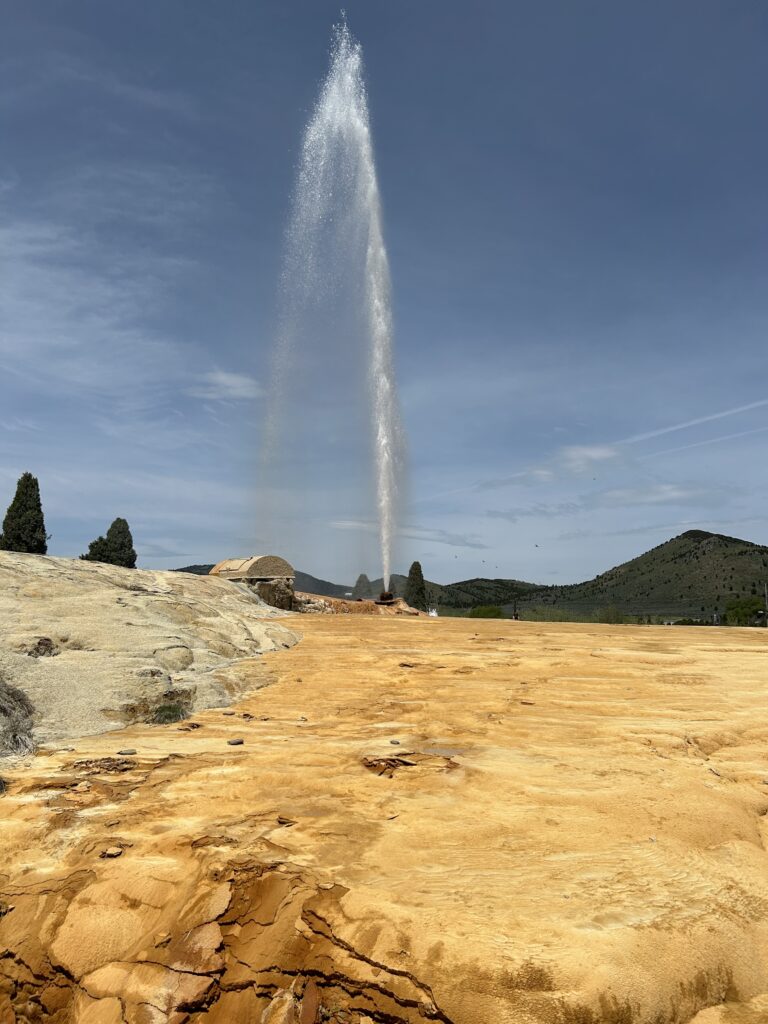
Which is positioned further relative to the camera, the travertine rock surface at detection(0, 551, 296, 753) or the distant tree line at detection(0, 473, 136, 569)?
the distant tree line at detection(0, 473, 136, 569)

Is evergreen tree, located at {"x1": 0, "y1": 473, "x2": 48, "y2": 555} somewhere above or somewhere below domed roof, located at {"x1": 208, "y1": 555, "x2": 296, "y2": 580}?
above

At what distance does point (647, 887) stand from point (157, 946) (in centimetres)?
202

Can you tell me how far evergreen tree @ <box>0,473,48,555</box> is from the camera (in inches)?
970

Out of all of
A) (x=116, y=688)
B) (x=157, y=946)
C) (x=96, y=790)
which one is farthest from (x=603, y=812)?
(x=116, y=688)

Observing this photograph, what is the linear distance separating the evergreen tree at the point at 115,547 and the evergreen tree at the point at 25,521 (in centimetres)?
233

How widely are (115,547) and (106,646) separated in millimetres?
22611

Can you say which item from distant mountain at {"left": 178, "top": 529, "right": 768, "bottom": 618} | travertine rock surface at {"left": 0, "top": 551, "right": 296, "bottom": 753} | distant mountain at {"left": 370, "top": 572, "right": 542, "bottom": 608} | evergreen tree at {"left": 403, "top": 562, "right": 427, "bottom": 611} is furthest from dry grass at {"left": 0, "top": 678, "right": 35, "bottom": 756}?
distant mountain at {"left": 370, "top": 572, "right": 542, "bottom": 608}

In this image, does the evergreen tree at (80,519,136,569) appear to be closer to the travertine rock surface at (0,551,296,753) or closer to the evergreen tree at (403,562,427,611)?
the evergreen tree at (403,562,427,611)

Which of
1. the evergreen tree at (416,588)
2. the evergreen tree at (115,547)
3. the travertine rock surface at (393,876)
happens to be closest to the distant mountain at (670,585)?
the evergreen tree at (416,588)

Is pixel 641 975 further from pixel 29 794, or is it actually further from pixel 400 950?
pixel 29 794

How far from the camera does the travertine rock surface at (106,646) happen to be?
5559mm

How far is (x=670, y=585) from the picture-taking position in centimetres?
6062

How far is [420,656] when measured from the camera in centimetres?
823

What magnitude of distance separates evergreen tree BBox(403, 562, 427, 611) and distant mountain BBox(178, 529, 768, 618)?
56.4ft
